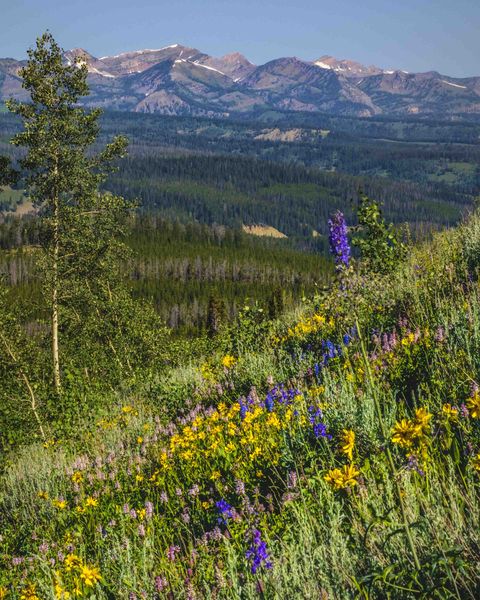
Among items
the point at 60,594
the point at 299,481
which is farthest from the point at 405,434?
the point at 60,594

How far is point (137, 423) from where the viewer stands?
29.5 ft

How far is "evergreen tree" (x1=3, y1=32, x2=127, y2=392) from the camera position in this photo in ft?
61.4

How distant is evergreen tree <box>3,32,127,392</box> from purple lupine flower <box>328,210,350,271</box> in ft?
53.1

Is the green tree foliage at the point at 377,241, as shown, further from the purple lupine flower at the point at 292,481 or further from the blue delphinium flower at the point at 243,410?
the purple lupine flower at the point at 292,481

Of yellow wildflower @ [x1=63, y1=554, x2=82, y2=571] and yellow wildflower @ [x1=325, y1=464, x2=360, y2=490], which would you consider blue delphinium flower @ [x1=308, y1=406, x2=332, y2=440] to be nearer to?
yellow wildflower @ [x1=325, y1=464, x2=360, y2=490]

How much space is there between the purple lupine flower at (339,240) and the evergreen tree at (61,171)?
16.2m

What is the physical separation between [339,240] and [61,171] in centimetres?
1756

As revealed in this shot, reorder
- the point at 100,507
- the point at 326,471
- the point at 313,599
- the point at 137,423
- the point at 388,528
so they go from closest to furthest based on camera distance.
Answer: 1. the point at 313,599
2. the point at 388,528
3. the point at 326,471
4. the point at 100,507
5. the point at 137,423

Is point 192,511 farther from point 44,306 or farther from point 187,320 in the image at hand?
point 187,320

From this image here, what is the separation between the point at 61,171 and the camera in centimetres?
1928

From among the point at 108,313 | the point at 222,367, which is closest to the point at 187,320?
the point at 108,313

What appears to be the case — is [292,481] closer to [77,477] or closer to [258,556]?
[258,556]

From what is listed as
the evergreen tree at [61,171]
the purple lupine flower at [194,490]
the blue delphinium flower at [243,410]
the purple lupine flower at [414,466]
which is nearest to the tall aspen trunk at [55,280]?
the evergreen tree at [61,171]

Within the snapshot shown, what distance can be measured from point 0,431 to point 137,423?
7852 millimetres
